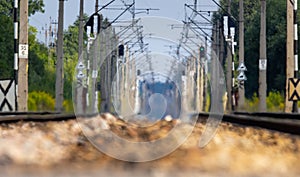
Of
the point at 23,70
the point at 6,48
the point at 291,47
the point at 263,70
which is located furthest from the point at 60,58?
the point at 6,48

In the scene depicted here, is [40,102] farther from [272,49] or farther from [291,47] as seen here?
[272,49]

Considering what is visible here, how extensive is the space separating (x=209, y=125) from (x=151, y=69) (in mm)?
2976

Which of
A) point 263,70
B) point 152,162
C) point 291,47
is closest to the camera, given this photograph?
point 152,162

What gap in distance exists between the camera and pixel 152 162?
806cm

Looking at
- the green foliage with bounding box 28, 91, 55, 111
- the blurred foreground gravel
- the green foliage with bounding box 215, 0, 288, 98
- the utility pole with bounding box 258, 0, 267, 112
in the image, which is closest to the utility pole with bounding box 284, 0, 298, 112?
the utility pole with bounding box 258, 0, 267, 112

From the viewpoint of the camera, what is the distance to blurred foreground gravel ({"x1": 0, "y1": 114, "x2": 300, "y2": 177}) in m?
7.37

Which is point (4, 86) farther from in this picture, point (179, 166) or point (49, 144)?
point (179, 166)

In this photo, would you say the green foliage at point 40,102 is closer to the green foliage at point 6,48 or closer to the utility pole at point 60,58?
the utility pole at point 60,58

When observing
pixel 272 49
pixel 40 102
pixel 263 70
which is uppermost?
pixel 272 49

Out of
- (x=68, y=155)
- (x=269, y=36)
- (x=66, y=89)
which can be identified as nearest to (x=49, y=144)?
(x=68, y=155)

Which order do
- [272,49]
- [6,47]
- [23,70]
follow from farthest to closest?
[272,49]
[6,47]
[23,70]

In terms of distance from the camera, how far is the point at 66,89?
56.3m

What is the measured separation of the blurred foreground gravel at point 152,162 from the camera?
24.2 ft

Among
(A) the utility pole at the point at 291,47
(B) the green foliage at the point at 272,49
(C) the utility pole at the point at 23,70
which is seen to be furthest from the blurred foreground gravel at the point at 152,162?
(B) the green foliage at the point at 272,49
